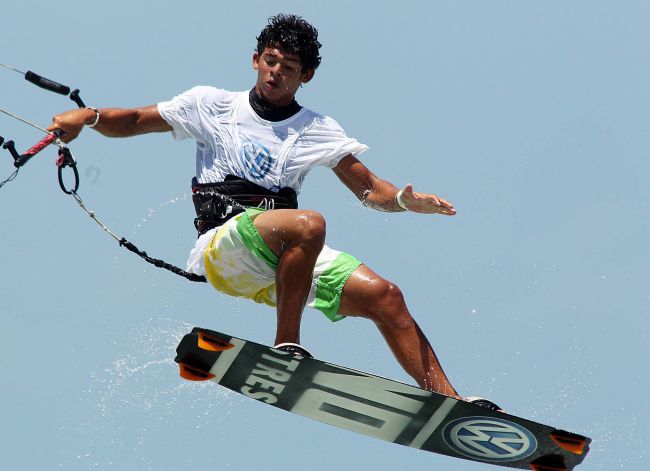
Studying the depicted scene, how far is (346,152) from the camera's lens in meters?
12.5

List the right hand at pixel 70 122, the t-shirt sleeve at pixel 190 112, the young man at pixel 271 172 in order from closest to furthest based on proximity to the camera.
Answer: the right hand at pixel 70 122, the young man at pixel 271 172, the t-shirt sleeve at pixel 190 112

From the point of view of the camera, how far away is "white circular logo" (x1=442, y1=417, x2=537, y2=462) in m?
12.0

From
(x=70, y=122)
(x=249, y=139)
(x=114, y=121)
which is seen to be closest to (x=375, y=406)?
(x=249, y=139)

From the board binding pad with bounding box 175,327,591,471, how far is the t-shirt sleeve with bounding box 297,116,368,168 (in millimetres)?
1779

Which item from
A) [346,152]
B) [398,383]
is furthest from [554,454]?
[346,152]

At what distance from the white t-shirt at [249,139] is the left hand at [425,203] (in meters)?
0.82

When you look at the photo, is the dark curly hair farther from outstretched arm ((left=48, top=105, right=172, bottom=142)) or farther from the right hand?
the right hand

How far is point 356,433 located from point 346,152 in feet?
7.99

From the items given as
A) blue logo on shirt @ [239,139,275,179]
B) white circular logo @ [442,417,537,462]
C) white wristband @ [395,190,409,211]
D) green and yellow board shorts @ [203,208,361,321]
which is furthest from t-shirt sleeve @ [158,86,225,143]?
white circular logo @ [442,417,537,462]

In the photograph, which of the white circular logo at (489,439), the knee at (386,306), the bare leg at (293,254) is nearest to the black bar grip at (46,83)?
the bare leg at (293,254)

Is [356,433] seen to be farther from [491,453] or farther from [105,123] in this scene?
[105,123]

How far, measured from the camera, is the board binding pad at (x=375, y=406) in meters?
11.8

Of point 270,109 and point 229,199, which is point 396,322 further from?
point 270,109

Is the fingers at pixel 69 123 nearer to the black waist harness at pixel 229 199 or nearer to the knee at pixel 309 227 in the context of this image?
the black waist harness at pixel 229 199
